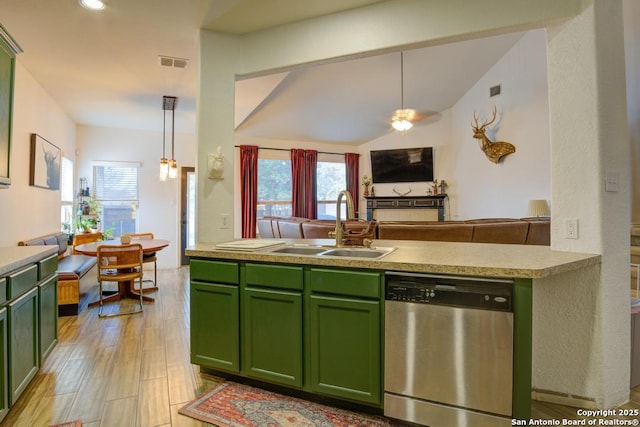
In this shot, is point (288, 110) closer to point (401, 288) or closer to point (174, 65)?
point (174, 65)

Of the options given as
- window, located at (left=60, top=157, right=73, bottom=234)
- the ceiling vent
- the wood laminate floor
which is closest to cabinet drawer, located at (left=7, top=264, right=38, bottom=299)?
the wood laminate floor

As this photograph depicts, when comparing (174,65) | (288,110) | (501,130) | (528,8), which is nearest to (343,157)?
(288,110)

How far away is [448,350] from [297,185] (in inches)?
239

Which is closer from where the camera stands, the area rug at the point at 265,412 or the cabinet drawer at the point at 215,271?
the area rug at the point at 265,412

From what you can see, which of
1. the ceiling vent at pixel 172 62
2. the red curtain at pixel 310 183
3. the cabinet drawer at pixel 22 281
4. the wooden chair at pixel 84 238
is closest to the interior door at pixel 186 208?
the wooden chair at pixel 84 238

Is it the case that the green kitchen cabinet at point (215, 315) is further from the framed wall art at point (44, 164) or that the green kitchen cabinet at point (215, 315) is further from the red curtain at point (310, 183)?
the red curtain at point (310, 183)

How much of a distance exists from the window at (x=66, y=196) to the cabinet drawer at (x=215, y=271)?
14.0ft

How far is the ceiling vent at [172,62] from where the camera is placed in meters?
3.36

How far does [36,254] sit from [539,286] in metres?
3.21

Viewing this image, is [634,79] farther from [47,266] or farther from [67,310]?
[67,310]

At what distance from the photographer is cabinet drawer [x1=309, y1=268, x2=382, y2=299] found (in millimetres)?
1854

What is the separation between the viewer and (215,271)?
2.31 meters

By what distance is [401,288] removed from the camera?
1.80 metres

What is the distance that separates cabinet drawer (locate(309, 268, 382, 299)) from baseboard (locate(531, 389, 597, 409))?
4.25 ft
